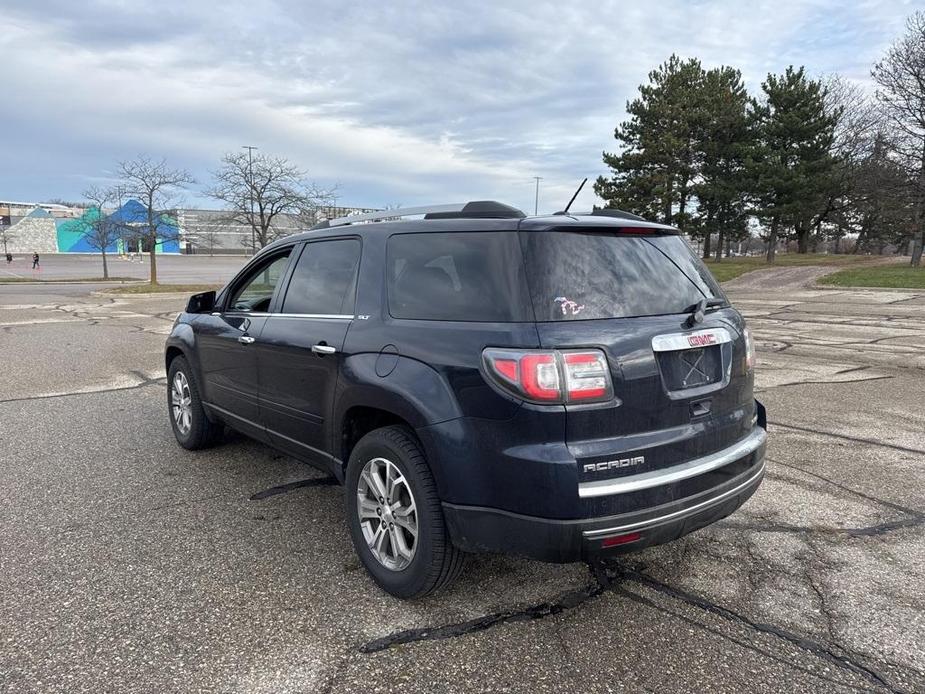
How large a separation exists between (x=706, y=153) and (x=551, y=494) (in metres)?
41.8

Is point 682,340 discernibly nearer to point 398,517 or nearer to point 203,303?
point 398,517

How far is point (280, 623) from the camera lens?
8.99 feet

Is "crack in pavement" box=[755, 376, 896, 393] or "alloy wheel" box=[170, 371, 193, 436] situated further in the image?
"crack in pavement" box=[755, 376, 896, 393]

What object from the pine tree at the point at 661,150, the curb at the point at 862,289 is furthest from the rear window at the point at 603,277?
A: the pine tree at the point at 661,150

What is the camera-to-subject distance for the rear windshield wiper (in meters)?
2.79

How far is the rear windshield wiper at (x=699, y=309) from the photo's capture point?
9.16 feet

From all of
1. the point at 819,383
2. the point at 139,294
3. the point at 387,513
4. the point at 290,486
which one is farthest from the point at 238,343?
the point at 139,294

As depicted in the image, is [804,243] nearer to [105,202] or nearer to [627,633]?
[105,202]

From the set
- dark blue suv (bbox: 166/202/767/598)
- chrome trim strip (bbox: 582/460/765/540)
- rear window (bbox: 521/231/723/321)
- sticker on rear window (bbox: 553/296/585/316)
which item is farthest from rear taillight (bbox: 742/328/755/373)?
sticker on rear window (bbox: 553/296/585/316)

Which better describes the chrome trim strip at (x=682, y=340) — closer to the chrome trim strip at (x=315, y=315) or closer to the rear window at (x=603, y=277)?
the rear window at (x=603, y=277)

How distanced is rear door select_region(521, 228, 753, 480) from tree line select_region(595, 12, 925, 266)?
1419 inches

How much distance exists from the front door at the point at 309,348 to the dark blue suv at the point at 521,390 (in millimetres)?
17

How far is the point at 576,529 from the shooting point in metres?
2.38

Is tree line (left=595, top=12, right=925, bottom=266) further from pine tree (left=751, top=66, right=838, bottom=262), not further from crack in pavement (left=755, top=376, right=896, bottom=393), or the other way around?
crack in pavement (left=755, top=376, right=896, bottom=393)
